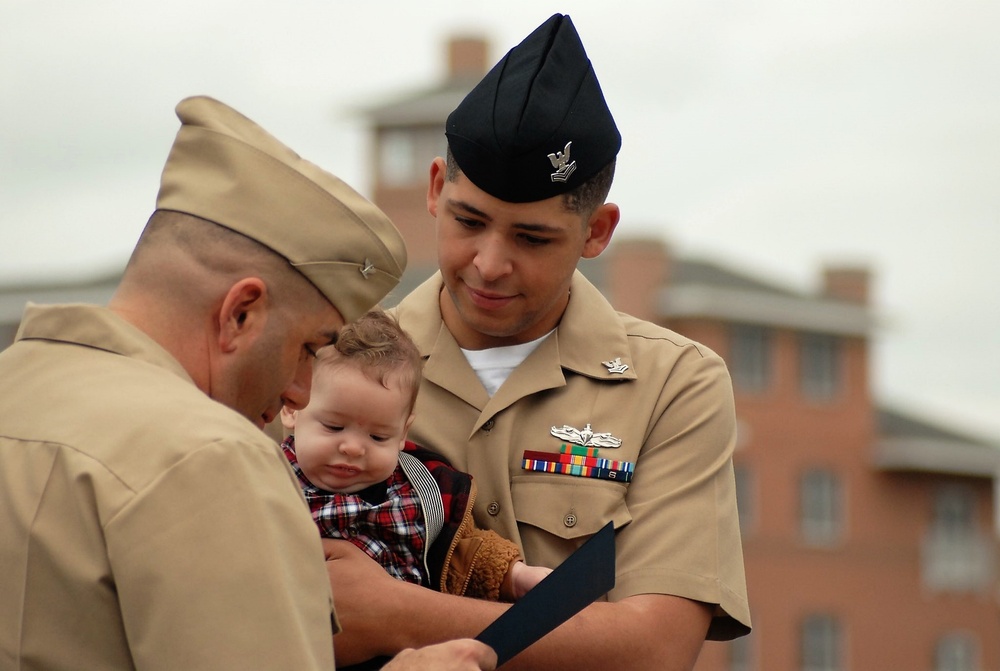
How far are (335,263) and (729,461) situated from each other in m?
1.40

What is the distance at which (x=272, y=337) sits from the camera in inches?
116

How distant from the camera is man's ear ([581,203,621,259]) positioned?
422cm

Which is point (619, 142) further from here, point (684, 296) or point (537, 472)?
point (684, 296)

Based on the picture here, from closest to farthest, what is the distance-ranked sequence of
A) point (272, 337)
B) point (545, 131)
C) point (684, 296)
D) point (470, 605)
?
point (272, 337) < point (470, 605) < point (545, 131) < point (684, 296)

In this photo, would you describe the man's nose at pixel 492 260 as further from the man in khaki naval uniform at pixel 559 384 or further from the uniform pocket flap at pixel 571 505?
the uniform pocket flap at pixel 571 505

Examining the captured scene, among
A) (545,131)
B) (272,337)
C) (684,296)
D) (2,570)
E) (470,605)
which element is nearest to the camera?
(2,570)

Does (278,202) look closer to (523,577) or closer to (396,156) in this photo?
(523,577)

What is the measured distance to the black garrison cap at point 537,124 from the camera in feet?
12.9

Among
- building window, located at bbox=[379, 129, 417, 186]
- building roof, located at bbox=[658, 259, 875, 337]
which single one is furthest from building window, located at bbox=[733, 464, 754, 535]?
building window, located at bbox=[379, 129, 417, 186]

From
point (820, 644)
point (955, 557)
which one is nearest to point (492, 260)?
point (820, 644)

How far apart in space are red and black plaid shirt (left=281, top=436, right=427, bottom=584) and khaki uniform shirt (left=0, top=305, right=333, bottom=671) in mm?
967

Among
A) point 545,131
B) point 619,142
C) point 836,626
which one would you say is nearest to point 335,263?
point 545,131

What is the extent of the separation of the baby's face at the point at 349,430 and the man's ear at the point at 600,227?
2.17 feet

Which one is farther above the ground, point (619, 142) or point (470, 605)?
point (619, 142)
